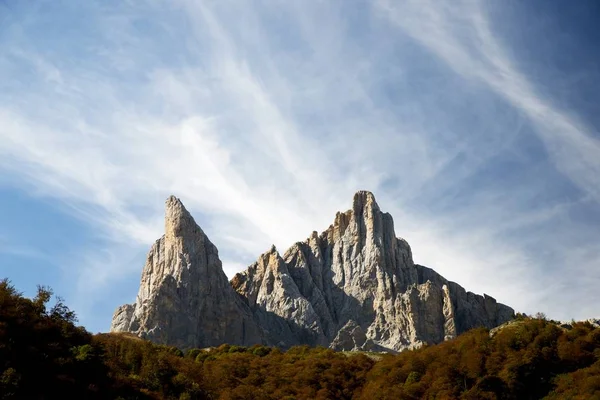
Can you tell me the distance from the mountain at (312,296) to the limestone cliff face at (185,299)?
226 millimetres

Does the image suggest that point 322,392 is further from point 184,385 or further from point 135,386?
point 135,386

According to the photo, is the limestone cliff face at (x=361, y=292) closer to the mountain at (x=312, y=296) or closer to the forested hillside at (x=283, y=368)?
the mountain at (x=312, y=296)

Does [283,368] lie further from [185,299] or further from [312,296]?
[312,296]

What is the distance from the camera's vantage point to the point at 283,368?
106562 millimetres

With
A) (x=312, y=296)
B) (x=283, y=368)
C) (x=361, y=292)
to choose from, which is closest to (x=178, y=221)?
(x=312, y=296)

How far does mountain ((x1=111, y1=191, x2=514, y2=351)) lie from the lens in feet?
502

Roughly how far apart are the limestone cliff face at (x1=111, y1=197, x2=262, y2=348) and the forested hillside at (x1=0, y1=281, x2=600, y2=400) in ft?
97.4

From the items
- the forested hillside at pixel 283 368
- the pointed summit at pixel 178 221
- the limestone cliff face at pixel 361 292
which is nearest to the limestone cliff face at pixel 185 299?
the pointed summit at pixel 178 221

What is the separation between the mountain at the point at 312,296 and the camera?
15312 cm

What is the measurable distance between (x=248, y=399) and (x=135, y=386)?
2269 cm

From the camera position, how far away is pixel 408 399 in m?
88.2

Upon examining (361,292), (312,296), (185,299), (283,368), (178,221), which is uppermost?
(178,221)

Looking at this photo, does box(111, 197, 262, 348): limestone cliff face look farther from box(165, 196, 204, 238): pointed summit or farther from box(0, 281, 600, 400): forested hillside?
box(0, 281, 600, 400): forested hillside

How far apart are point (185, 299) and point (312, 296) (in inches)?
1474
